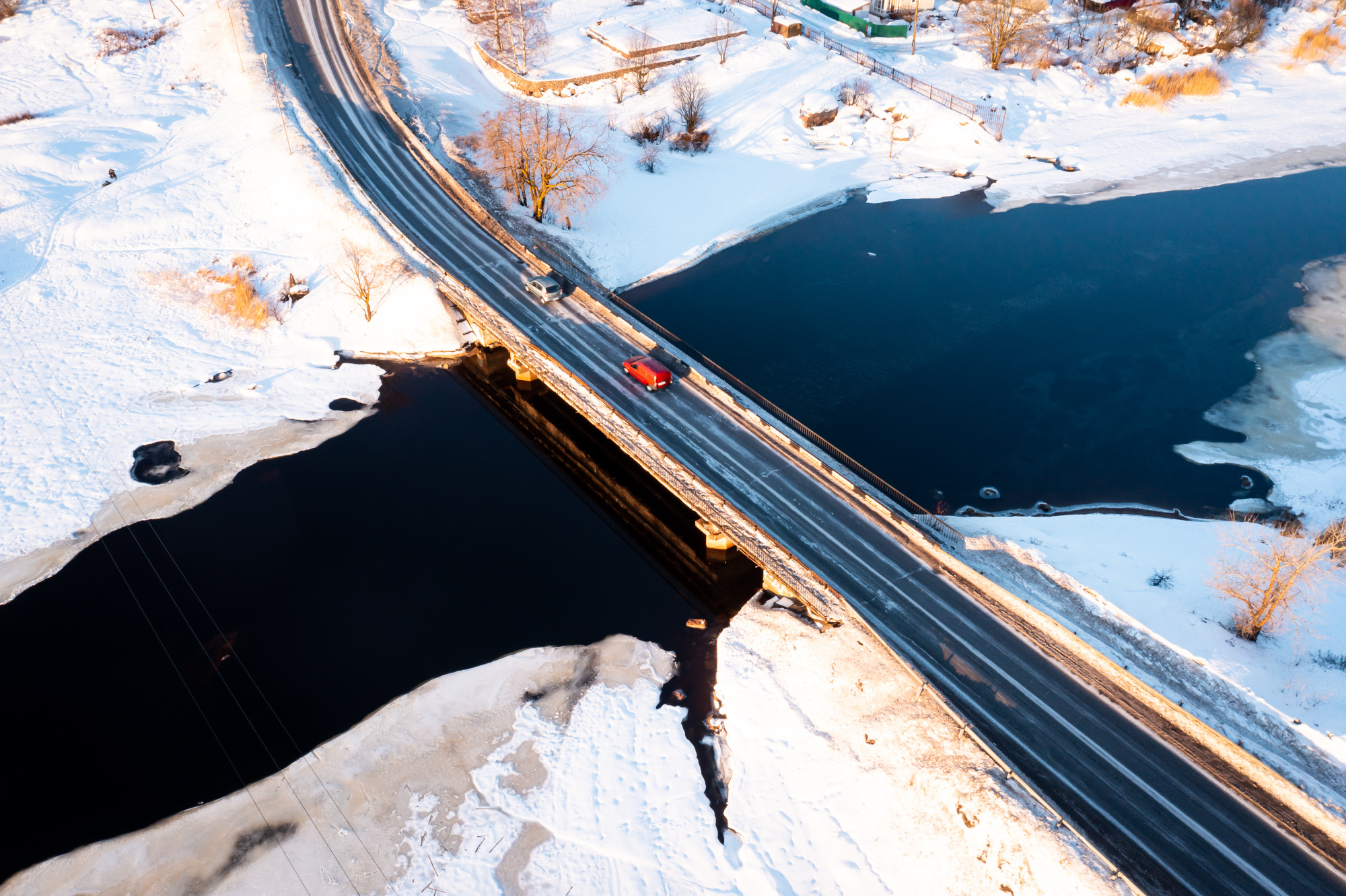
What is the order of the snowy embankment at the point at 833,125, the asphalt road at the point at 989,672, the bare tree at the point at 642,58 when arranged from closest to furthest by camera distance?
1. the asphalt road at the point at 989,672
2. the snowy embankment at the point at 833,125
3. the bare tree at the point at 642,58

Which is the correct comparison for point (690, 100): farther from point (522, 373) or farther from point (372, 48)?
point (522, 373)

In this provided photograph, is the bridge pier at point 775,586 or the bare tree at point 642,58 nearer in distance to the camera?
the bridge pier at point 775,586

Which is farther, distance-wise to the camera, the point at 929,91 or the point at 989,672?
the point at 929,91

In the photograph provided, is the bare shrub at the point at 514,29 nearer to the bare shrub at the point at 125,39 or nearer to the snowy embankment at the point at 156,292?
the snowy embankment at the point at 156,292

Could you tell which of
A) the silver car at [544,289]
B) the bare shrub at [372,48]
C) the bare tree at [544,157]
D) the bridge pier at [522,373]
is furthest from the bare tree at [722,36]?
the bridge pier at [522,373]

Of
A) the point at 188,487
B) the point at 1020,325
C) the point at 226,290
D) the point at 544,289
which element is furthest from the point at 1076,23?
the point at 188,487

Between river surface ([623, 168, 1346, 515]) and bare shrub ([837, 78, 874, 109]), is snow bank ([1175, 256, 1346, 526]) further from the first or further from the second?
bare shrub ([837, 78, 874, 109])

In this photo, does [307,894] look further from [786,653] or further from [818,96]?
[818,96]
